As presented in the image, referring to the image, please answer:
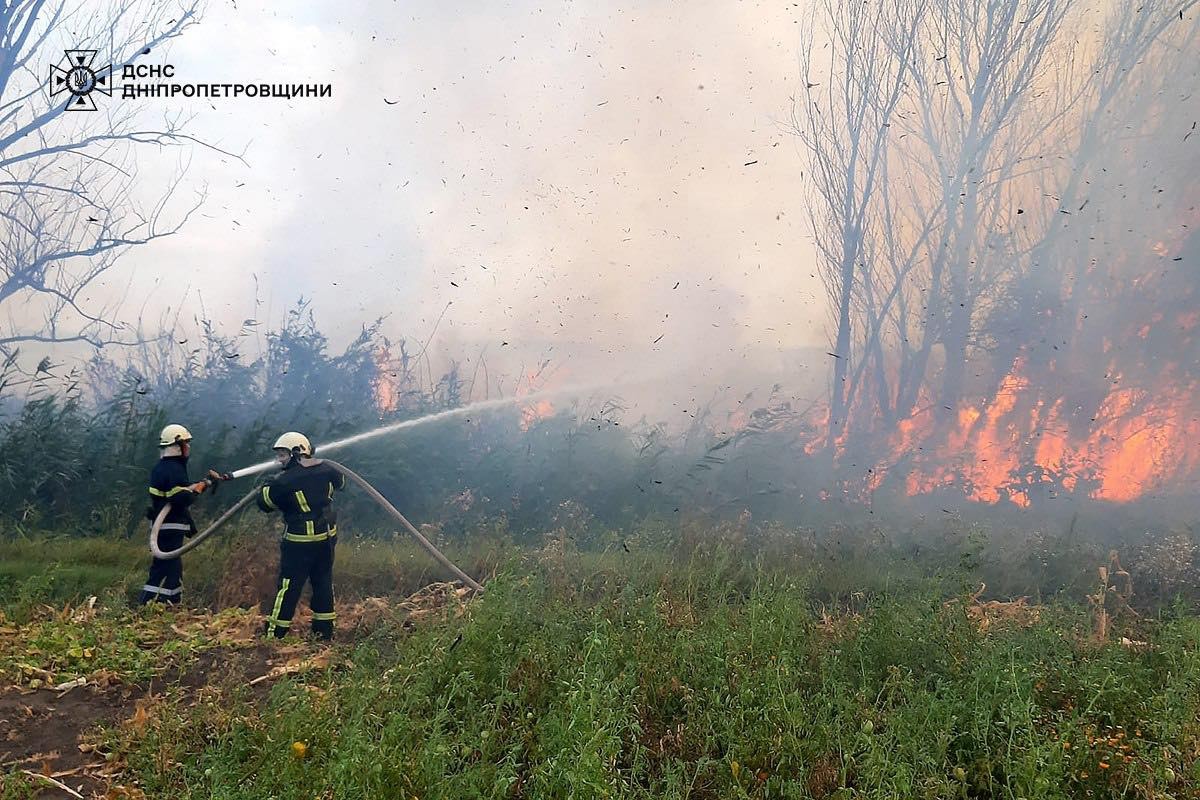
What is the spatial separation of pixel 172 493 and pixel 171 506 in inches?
6.5

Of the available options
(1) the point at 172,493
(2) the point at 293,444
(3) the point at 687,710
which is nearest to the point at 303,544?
(2) the point at 293,444

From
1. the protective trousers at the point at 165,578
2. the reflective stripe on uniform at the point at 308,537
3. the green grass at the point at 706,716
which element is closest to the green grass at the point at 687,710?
the green grass at the point at 706,716

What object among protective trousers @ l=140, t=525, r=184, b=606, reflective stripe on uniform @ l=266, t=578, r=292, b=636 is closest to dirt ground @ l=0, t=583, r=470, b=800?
reflective stripe on uniform @ l=266, t=578, r=292, b=636

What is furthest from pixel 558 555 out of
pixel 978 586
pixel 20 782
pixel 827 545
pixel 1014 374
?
pixel 1014 374

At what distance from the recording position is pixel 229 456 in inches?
412

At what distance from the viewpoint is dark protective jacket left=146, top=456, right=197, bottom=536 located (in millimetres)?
7812

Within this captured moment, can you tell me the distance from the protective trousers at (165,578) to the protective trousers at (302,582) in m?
1.32

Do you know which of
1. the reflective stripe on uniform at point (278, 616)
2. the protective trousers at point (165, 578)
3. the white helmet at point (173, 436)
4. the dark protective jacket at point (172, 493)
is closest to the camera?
the reflective stripe on uniform at point (278, 616)

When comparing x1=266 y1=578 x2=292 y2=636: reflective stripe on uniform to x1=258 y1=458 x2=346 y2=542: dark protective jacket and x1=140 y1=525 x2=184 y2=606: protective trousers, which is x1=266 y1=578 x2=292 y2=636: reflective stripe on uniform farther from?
x1=140 y1=525 x2=184 y2=606: protective trousers

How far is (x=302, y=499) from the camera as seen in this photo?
7.07 meters

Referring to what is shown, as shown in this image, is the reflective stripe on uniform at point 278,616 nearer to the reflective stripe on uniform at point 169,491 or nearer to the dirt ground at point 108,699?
the dirt ground at point 108,699

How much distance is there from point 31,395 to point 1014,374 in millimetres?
13416

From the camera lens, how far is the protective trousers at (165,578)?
25.3ft

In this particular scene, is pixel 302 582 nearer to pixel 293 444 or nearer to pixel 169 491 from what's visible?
pixel 293 444
